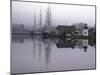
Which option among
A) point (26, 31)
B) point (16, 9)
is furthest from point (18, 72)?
point (16, 9)

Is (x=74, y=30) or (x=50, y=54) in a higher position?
(x=74, y=30)

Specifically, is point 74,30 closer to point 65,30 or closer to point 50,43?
point 65,30

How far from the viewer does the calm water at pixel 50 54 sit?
7.97ft

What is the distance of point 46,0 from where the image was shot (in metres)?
2.51

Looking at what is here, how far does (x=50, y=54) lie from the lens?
8.36ft

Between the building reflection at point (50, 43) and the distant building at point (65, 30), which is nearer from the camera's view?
the building reflection at point (50, 43)

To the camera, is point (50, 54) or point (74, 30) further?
point (74, 30)

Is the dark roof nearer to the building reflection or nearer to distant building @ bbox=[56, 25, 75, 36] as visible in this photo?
distant building @ bbox=[56, 25, 75, 36]

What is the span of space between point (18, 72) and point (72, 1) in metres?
1.25

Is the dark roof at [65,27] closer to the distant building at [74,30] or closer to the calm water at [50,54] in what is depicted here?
the distant building at [74,30]

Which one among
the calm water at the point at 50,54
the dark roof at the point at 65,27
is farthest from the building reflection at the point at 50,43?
the dark roof at the point at 65,27

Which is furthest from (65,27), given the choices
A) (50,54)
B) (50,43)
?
(50,54)

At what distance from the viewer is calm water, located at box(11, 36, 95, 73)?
2430 millimetres

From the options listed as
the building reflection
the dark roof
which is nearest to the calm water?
the building reflection
